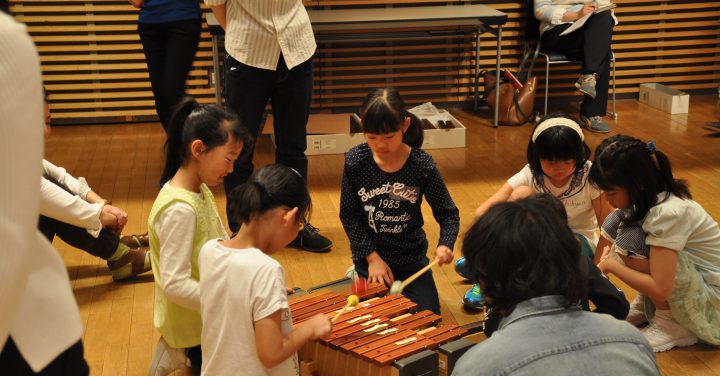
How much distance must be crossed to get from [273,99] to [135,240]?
98 centimetres

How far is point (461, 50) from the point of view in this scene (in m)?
7.17

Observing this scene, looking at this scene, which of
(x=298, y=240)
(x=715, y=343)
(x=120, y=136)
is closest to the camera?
(x=715, y=343)

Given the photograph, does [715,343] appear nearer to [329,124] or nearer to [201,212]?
[201,212]

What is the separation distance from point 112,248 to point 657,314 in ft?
7.74

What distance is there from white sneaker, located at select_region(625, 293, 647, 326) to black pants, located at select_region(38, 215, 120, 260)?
2.27 metres

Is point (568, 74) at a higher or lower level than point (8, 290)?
lower

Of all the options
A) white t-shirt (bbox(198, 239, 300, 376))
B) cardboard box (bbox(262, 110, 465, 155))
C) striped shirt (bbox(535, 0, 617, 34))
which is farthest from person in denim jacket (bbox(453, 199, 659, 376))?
striped shirt (bbox(535, 0, 617, 34))

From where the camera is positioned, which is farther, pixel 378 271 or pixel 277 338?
pixel 378 271

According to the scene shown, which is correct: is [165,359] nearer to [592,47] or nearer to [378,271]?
[378,271]

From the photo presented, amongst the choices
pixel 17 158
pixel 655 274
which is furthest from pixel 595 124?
pixel 17 158

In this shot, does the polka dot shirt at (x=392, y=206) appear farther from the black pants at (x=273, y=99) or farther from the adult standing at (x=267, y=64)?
the black pants at (x=273, y=99)

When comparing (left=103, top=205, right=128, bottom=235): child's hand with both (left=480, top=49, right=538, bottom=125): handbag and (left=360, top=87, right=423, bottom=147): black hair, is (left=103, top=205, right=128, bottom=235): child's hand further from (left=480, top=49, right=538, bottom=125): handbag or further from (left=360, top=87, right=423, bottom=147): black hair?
(left=480, top=49, right=538, bottom=125): handbag

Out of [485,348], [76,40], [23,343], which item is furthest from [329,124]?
[23,343]

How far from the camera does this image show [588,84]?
6.34m
